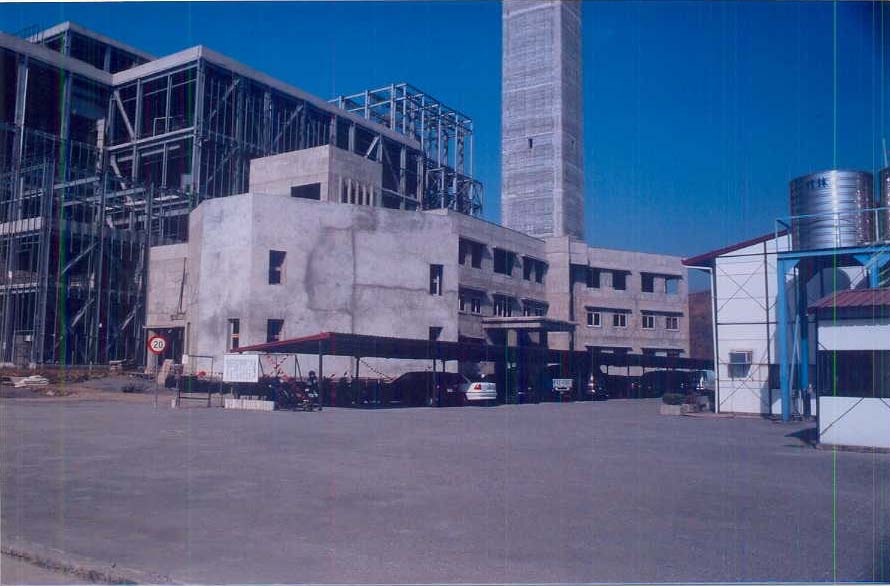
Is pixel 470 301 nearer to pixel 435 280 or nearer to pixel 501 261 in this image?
pixel 435 280

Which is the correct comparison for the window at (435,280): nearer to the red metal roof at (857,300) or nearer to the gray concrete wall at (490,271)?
the gray concrete wall at (490,271)

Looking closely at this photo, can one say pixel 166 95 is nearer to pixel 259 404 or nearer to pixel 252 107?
pixel 252 107

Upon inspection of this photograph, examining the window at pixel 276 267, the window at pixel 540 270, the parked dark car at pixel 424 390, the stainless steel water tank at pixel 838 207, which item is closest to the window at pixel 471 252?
the window at pixel 540 270

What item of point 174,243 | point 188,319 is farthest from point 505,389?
point 174,243

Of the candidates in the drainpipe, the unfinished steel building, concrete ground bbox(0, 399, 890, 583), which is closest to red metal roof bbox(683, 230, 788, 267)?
the drainpipe

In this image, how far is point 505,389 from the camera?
40.7 metres

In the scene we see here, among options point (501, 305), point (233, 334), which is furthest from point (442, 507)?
point (501, 305)

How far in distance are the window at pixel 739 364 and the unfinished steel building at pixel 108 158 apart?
37.4 meters

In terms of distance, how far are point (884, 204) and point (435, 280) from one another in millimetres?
28160

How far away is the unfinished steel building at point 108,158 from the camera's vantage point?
149ft

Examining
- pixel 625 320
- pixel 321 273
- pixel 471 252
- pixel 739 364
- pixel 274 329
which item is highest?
pixel 471 252

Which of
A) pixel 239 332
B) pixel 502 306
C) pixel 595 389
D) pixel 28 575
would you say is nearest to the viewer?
pixel 28 575

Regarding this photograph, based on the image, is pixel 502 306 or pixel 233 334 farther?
pixel 502 306

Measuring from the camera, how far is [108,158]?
5844cm
